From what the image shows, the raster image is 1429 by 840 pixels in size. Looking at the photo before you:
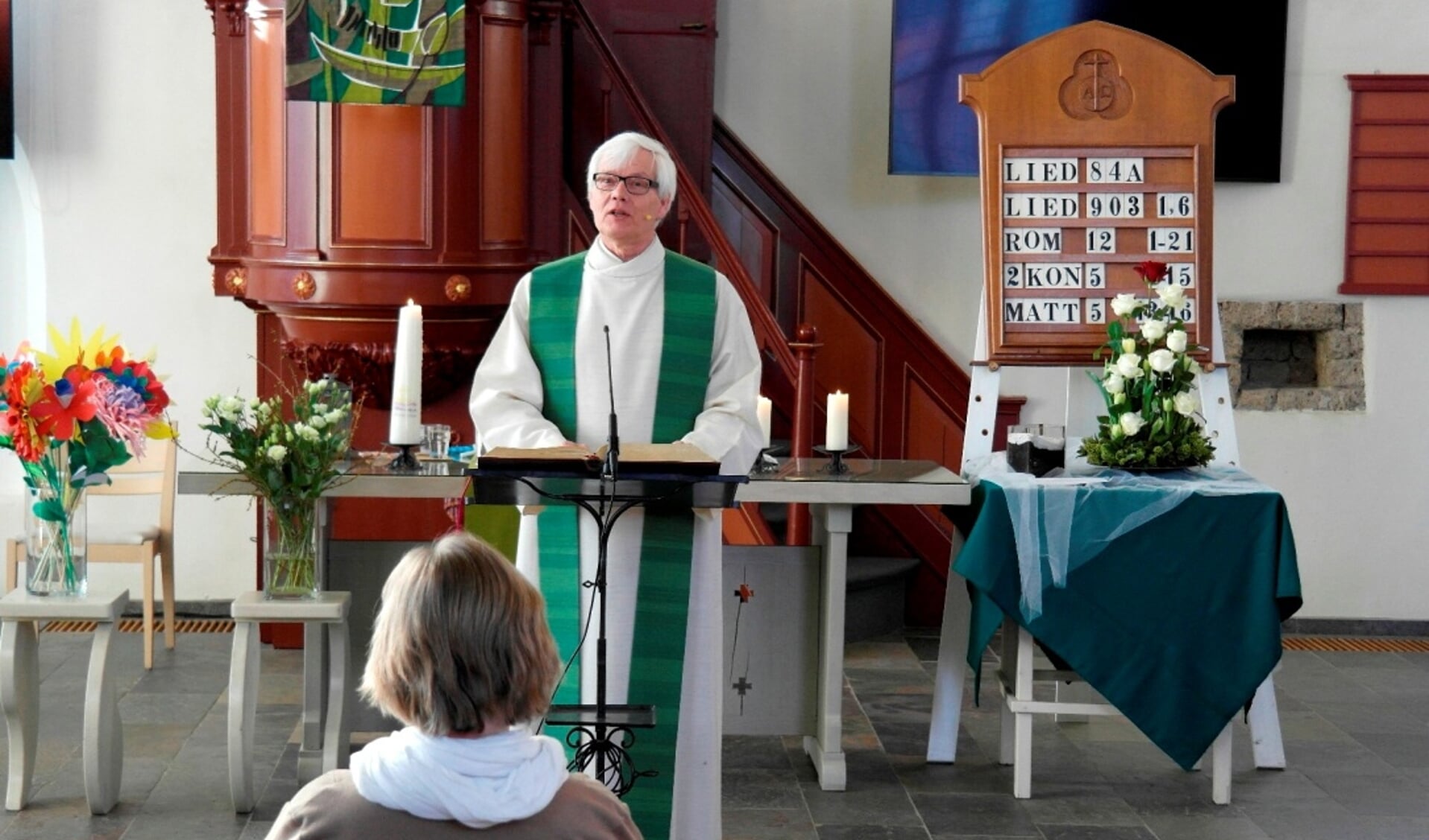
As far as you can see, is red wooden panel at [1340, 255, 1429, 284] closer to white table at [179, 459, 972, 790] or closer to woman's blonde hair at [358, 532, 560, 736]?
white table at [179, 459, 972, 790]

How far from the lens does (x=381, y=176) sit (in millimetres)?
5363

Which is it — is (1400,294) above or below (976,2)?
below

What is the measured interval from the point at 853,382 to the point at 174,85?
2.87 metres

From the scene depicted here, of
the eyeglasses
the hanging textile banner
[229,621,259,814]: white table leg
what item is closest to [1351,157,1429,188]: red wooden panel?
the hanging textile banner

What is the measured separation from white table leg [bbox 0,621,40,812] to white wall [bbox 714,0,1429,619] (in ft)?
12.2

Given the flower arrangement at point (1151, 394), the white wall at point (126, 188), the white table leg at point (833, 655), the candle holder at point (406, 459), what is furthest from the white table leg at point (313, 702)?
the flower arrangement at point (1151, 394)

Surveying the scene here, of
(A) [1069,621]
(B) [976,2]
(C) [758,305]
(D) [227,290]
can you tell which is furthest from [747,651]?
(B) [976,2]

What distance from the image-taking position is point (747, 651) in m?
4.70

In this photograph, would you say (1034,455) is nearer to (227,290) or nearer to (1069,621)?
(1069,621)

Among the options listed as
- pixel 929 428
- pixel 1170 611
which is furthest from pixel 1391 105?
pixel 1170 611

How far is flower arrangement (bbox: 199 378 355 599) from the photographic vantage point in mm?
4152

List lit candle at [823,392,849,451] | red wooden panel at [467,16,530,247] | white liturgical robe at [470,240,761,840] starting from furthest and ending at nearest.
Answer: red wooden panel at [467,16,530,247] → lit candle at [823,392,849,451] → white liturgical robe at [470,240,761,840]

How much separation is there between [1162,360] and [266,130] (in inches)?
115

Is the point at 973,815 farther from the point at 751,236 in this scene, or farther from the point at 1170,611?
the point at 751,236
